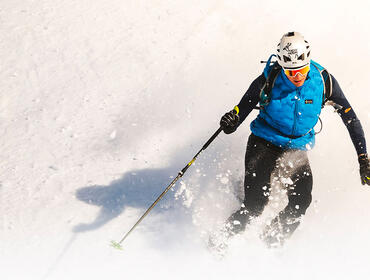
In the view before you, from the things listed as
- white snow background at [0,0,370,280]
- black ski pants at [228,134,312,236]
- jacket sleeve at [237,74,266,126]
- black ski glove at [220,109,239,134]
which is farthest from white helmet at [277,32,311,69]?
white snow background at [0,0,370,280]

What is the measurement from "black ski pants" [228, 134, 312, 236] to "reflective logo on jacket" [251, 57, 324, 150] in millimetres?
107

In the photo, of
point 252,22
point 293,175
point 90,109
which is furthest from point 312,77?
point 252,22

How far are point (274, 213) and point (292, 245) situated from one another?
48 centimetres

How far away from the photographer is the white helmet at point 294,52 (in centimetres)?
383

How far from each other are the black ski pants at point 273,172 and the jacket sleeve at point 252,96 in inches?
15.9

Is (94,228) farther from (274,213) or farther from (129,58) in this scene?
(129,58)

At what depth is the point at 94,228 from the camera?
511 cm

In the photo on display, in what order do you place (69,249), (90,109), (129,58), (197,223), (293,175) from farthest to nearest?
1. (129,58)
2. (90,109)
3. (197,223)
4. (69,249)
5. (293,175)

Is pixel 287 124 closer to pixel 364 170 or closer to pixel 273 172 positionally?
pixel 273 172

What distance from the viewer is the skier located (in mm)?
3975

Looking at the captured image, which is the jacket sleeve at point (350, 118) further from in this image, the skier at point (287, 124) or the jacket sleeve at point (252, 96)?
the jacket sleeve at point (252, 96)

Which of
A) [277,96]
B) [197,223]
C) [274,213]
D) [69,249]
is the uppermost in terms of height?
[277,96]

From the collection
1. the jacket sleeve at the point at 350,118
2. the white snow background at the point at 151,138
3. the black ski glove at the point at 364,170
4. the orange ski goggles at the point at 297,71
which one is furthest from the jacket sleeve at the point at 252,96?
the white snow background at the point at 151,138

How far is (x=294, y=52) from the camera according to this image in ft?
12.5
